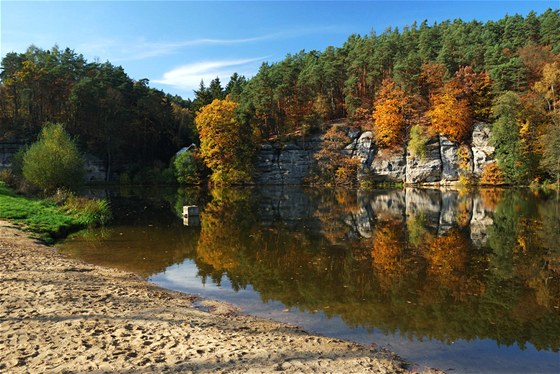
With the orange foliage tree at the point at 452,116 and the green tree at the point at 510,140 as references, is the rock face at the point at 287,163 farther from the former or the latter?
the green tree at the point at 510,140

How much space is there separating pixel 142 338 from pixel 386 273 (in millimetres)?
10115

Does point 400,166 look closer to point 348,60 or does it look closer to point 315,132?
point 315,132

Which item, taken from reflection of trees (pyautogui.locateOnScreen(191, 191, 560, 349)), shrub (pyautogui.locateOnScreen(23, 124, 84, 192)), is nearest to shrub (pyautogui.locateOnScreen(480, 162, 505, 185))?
reflection of trees (pyautogui.locateOnScreen(191, 191, 560, 349))

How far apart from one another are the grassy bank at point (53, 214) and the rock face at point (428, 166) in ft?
179

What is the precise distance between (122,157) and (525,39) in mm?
85885

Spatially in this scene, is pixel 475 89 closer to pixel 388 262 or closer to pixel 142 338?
pixel 388 262

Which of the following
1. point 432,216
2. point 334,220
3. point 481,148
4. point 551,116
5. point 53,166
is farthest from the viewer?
point 481,148

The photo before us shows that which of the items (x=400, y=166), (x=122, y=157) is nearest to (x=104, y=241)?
(x=400, y=166)

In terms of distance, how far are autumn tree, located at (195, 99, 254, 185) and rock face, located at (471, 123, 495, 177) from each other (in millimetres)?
40543

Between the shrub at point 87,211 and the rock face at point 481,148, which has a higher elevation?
the rock face at point 481,148

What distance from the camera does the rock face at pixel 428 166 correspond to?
222 feet

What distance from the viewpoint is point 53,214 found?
2748 centimetres

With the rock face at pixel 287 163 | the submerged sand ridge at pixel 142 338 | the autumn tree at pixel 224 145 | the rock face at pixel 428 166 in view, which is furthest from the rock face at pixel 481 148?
the submerged sand ridge at pixel 142 338

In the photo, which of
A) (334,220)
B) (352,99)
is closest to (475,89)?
(352,99)
